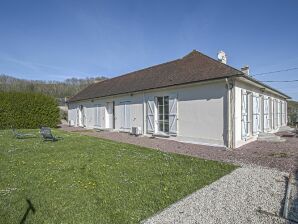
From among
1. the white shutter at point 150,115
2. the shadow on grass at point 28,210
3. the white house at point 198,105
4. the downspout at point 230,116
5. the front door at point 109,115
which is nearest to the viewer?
the shadow on grass at point 28,210

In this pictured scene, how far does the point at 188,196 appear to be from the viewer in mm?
4266

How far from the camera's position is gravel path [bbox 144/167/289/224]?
3.42 meters

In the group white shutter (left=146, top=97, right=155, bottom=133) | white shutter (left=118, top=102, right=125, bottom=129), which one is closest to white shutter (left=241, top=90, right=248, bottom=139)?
white shutter (left=146, top=97, right=155, bottom=133)

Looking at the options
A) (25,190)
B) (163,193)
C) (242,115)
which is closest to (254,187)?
(163,193)

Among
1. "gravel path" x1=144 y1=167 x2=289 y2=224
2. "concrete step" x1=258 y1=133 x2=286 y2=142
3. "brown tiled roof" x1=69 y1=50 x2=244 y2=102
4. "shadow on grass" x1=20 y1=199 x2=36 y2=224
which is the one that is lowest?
"gravel path" x1=144 y1=167 x2=289 y2=224

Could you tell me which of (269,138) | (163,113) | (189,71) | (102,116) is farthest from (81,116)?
(269,138)

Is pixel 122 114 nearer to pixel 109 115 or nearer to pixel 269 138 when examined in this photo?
pixel 109 115

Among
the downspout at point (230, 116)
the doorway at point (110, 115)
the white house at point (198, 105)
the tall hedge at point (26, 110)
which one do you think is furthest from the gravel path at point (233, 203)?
the tall hedge at point (26, 110)

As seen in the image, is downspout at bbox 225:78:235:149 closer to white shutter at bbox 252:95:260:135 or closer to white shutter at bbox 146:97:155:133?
white shutter at bbox 252:95:260:135

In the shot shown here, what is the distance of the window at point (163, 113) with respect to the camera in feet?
Answer: 41.1

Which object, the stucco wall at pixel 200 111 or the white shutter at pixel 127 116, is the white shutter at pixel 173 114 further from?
the white shutter at pixel 127 116

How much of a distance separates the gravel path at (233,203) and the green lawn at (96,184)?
249 mm

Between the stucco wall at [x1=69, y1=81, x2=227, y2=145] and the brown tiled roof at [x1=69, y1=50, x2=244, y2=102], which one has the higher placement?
the brown tiled roof at [x1=69, y1=50, x2=244, y2=102]

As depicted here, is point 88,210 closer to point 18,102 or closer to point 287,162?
point 287,162
